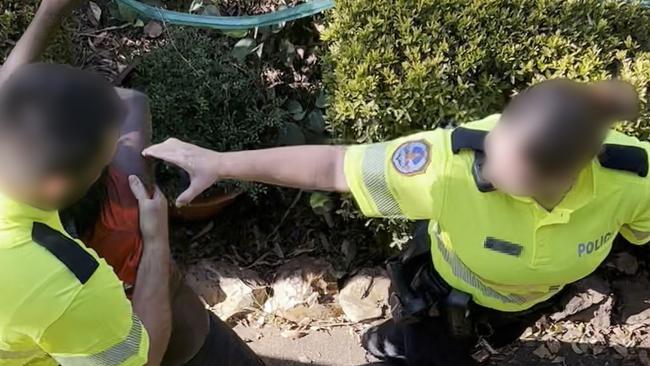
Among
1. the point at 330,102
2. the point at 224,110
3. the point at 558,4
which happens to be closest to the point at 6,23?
the point at 224,110

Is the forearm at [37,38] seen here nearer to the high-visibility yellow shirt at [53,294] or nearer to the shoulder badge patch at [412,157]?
the high-visibility yellow shirt at [53,294]

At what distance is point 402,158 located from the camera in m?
2.30

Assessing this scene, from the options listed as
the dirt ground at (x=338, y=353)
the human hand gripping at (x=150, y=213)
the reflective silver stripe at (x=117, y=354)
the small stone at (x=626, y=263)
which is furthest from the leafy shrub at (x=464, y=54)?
the reflective silver stripe at (x=117, y=354)

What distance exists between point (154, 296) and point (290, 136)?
1.54m

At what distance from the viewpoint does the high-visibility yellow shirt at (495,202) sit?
7.47ft

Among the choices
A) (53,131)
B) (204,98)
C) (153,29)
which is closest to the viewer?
(53,131)

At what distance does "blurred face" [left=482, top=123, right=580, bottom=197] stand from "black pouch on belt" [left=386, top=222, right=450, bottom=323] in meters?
0.61

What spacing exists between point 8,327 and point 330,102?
1.85 metres

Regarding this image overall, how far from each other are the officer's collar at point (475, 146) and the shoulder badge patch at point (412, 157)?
0.07 metres

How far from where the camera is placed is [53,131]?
163 cm

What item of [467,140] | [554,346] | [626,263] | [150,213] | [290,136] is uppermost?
[467,140]

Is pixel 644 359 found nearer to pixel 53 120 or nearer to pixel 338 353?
pixel 338 353

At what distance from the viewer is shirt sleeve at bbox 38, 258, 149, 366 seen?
1.74 m

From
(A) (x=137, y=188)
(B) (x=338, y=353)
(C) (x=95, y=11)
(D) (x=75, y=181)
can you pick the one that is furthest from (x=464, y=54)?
(D) (x=75, y=181)
